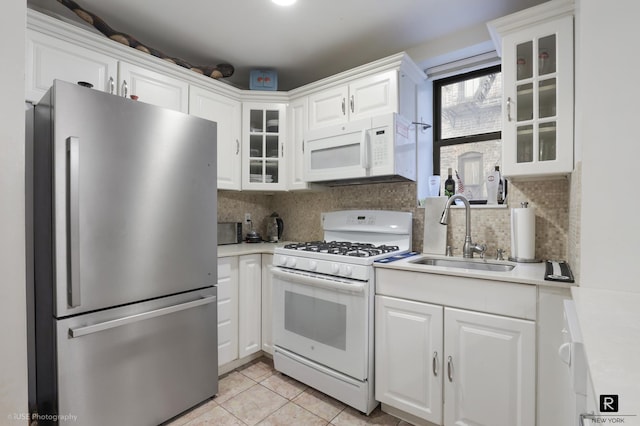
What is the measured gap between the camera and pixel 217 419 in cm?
175

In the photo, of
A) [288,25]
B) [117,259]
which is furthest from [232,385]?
[288,25]

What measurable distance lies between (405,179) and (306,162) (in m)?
0.79

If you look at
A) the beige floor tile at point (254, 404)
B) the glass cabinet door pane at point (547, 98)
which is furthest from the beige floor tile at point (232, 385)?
the glass cabinet door pane at point (547, 98)

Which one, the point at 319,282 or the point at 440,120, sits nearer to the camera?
the point at 319,282

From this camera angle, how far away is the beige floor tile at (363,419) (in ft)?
5.67

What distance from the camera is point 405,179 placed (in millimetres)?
2303

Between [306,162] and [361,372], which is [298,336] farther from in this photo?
[306,162]

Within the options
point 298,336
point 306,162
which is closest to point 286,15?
point 306,162

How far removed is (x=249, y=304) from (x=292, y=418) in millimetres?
846

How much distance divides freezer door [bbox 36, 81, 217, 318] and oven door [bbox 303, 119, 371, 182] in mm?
801

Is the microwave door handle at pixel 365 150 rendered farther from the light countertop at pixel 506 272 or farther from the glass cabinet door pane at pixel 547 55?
the glass cabinet door pane at pixel 547 55

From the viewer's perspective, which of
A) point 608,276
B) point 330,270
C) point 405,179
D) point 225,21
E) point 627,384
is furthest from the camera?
point 405,179

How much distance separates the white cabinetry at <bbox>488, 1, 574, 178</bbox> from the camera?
4.96 ft

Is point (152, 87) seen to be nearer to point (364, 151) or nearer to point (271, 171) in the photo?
point (271, 171)
